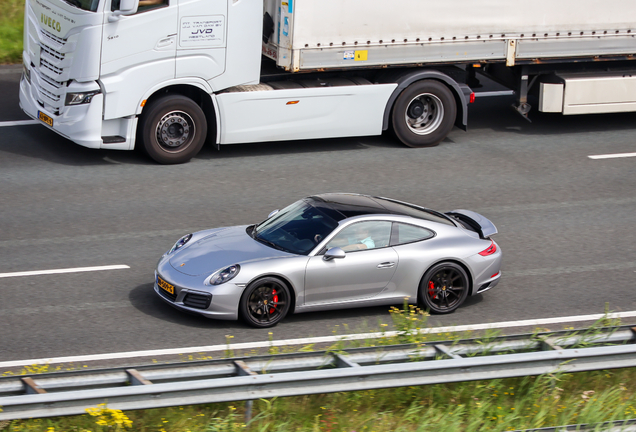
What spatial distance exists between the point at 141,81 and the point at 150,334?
18.5ft

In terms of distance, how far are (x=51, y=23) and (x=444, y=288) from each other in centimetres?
759

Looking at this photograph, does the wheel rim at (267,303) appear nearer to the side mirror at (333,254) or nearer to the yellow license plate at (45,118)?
the side mirror at (333,254)

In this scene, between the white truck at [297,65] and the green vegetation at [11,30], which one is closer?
the white truck at [297,65]

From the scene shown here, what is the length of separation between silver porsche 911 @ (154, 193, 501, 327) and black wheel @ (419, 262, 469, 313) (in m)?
0.01

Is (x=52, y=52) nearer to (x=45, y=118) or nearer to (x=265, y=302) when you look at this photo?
(x=45, y=118)

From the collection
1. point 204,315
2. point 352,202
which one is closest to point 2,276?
point 204,315

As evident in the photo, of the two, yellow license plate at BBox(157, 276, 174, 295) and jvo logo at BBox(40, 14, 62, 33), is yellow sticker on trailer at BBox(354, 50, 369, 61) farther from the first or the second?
yellow license plate at BBox(157, 276, 174, 295)

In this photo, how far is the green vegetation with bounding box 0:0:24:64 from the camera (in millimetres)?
18297

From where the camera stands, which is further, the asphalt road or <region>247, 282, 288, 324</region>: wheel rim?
the asphalt road

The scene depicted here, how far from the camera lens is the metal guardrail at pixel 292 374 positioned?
5539mm

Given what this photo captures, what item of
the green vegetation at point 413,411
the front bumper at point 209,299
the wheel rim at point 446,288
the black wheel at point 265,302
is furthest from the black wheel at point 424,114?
the green vegetation at point 413,411

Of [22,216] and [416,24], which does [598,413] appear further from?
[416,24]

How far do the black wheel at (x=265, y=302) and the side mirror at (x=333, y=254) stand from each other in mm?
514

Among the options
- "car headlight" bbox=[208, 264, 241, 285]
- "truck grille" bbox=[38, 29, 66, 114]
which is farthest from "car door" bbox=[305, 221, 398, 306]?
"truck grille" bbox=[38, 29, 66, 114]
